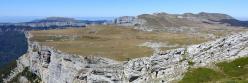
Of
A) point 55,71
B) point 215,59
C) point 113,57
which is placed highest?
point 215,59

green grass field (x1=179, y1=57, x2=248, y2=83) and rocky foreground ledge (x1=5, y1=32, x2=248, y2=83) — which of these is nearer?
green grass field (x1=179, y1=57, x2=248, y2=83)

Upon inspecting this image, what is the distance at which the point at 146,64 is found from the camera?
7000 cm

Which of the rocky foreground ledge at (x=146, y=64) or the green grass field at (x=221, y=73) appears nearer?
the green grass field at (x=221, y=73)

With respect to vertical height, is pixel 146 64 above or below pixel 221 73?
below

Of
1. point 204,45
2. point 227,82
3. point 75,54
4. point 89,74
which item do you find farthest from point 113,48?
point 227,82

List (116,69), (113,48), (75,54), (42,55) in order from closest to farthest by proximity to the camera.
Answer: (116,69) → (75,54) → (113,48) → (42,55)

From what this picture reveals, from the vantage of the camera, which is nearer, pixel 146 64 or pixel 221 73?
pixel 221 73

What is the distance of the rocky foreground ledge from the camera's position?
60281mm

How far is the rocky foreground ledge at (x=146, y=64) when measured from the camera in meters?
60.3

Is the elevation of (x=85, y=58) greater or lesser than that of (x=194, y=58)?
lesser

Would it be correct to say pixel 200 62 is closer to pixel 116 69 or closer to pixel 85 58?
pixel 116 69

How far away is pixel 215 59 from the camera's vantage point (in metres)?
59.8

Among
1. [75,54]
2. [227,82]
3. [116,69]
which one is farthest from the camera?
[75,54]

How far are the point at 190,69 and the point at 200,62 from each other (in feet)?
8.27
